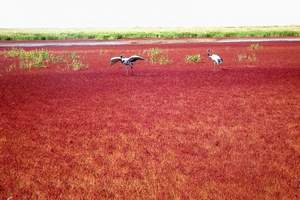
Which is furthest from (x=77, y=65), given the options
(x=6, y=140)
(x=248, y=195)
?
(x=248, y=195)

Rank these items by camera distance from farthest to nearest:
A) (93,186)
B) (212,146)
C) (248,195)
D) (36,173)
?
(212,146) < (36,173) < (93,186) < (248,195)

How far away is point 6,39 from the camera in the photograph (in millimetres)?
63688

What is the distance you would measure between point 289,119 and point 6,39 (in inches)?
2326

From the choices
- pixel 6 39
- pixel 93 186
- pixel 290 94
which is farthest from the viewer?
pixel 6 39

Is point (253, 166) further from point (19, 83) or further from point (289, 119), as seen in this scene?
point (19, 83)

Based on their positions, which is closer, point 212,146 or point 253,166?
point 253,166

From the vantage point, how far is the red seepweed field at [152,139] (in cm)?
662

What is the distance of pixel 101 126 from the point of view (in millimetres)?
10539

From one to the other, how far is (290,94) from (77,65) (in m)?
12.9

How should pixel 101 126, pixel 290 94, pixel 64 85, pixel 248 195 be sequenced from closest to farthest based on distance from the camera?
pixel 248 195
pixel 101 126
pixel 290 94
pixel 64 85

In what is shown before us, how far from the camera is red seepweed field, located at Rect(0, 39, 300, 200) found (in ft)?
Result: 21.7

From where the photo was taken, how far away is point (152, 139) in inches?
362

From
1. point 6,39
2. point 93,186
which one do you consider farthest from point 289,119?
point 6,39

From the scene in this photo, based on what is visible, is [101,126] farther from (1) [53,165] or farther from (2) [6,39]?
(2) [6,39]
